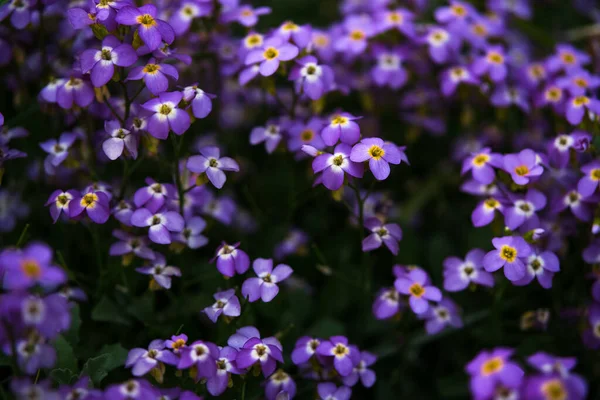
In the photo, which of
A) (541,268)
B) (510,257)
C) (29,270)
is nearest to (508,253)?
(510,257)

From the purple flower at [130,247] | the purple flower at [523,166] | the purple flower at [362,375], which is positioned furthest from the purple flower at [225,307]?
the purple flower at [523,166]

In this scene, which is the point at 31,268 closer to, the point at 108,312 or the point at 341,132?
the point at 108,312

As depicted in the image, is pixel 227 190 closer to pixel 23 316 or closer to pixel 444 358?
pixel 444 358

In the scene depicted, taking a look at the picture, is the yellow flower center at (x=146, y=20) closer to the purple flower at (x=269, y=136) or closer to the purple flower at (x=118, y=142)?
the purple flower at (x=118, y=142)

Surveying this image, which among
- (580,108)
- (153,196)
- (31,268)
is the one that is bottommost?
(153,196)

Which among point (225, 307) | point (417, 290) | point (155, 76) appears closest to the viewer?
point (225, 307)

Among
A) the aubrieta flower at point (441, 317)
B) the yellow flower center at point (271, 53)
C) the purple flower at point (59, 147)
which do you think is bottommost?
the aubrieta flower at point (441, 317)
